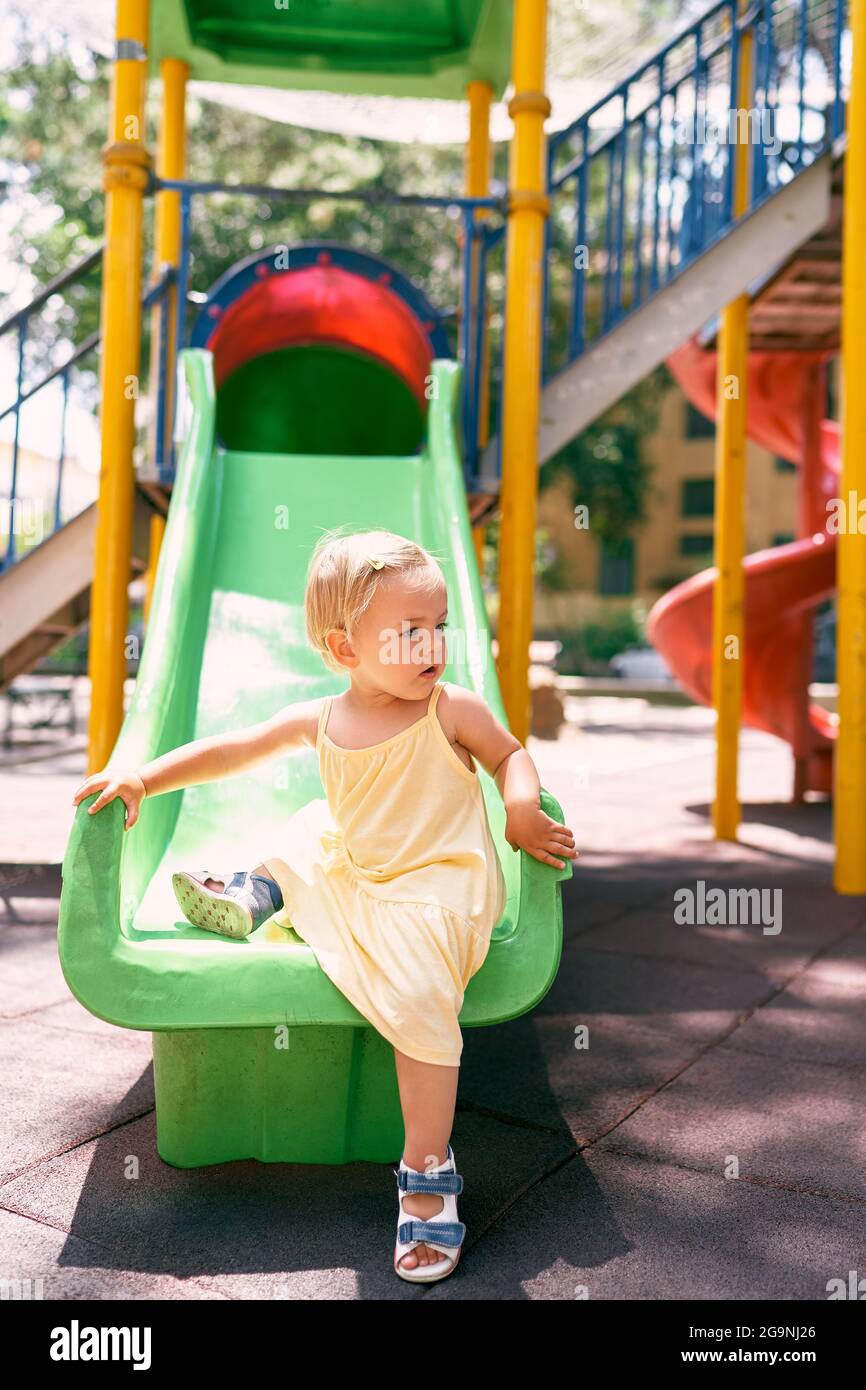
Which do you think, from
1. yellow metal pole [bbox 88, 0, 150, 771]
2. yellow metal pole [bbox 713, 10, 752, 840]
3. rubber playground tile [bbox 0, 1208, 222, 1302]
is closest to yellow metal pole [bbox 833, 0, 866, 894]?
yellow metal pole [bbox 713, 10, 752, 840]

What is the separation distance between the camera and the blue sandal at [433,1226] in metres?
1.98

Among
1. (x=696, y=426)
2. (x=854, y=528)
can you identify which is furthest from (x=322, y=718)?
(x=696, y=426)

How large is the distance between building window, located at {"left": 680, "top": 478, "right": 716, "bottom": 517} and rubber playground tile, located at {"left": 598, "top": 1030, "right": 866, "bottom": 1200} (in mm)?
29944

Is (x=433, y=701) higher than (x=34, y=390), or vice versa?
(x=34, y=390)

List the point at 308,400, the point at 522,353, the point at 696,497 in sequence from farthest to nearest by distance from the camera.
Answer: the point at 696,497 < the point at 308,400 < the point at 522,353

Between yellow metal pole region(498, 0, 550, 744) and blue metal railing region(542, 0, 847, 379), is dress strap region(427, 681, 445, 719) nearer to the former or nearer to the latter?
yellow metal pole region(498, 0, 550, 744)

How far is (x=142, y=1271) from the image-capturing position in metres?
1.99

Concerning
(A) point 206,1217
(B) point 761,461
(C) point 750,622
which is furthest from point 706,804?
(B) point 761,461

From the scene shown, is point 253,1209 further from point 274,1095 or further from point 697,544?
point 697,544

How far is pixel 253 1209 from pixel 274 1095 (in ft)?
0.81

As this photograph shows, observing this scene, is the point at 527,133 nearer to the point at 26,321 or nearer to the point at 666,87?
the point at 666,87

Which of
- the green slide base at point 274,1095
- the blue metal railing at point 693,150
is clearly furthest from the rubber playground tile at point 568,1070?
the blue metal railing at point 693,150

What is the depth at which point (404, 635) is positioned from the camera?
7.56 ft

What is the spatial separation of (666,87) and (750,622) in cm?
369
